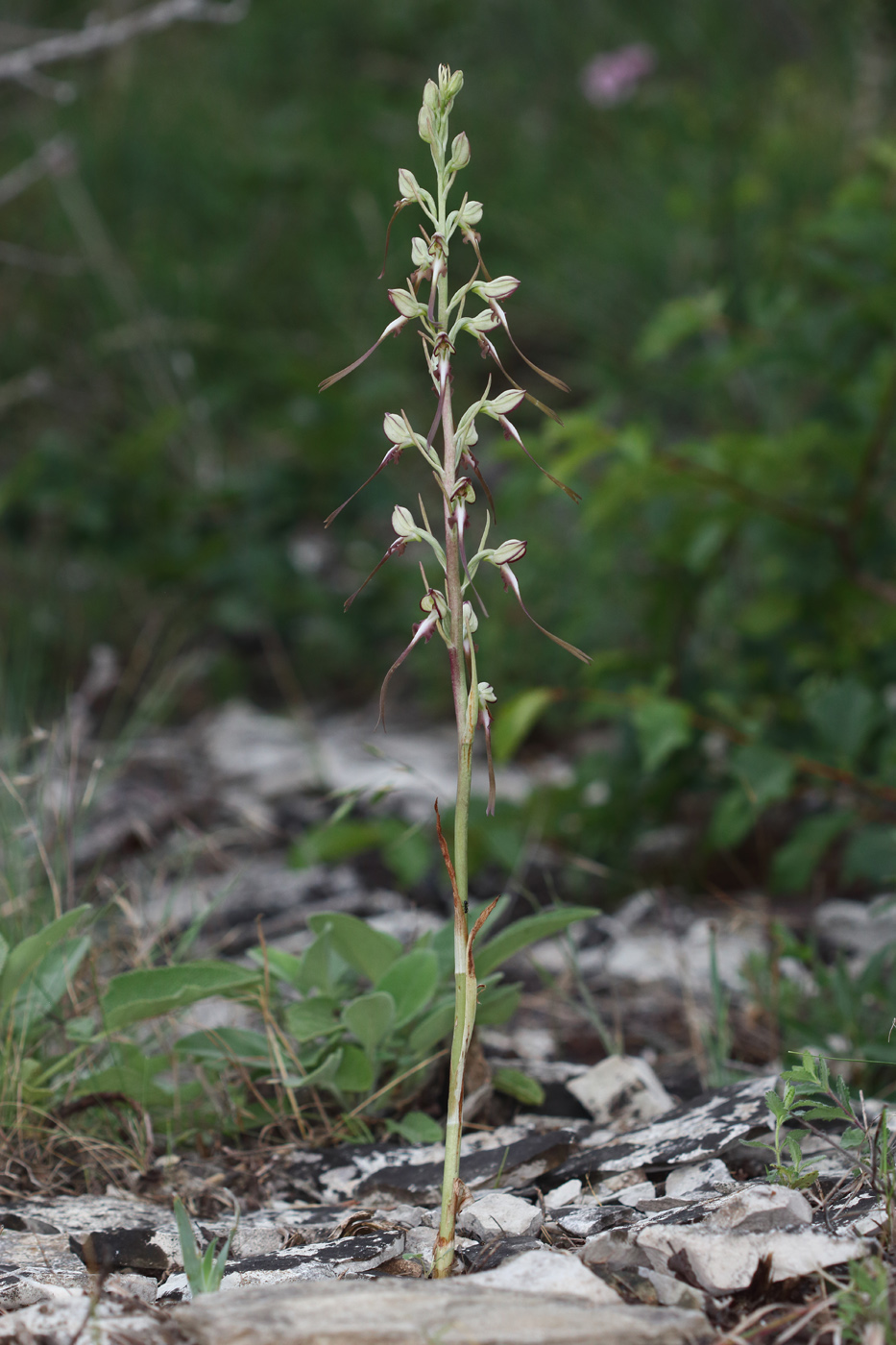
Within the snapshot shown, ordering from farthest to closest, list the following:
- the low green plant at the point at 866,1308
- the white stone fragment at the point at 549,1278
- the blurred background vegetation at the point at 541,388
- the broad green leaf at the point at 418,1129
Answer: the blurred background vegetation at the point at 541,388 < the broad green leaf at the point at 418,1129 < the white stone fragment at the point at 549,1278 < the low green plant at the point at 866,1308

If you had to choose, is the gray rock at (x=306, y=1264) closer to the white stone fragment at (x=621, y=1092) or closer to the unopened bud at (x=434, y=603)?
the white stone fragment at (x=621, y=1092)

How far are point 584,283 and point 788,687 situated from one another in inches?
106

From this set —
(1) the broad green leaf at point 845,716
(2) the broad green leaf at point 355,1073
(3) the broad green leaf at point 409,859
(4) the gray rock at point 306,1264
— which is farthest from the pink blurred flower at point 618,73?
(4) the gray rock at point 306,1264

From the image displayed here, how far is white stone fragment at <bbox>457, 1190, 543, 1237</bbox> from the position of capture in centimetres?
96

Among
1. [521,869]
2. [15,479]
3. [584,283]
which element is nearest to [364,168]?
[584,283]

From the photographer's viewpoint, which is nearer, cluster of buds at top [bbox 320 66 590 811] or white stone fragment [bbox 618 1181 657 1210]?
cluster of buds at top [bbox 320 66 590 811]

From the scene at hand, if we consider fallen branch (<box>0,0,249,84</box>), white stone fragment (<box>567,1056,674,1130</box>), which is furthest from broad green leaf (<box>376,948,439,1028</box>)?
fallen branch (<box>0,0,249,84</box>)

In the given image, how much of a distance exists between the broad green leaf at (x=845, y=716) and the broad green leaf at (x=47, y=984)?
1126 millimetres

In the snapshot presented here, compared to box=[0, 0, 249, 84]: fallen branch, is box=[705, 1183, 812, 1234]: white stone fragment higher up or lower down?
lower down

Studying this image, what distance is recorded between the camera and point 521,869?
2076mm

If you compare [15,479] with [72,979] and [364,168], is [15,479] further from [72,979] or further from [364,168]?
[364,168]

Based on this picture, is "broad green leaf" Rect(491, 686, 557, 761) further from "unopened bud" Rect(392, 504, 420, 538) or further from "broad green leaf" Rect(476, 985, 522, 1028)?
"unopened bud" Rect(392, 504, 420, 538)

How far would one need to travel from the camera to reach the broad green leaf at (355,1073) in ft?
4.00

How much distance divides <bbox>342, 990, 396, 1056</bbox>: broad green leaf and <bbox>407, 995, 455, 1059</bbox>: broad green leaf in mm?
33
